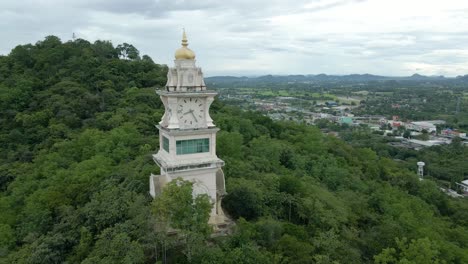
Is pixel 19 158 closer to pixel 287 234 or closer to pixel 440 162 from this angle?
pixel 287 234

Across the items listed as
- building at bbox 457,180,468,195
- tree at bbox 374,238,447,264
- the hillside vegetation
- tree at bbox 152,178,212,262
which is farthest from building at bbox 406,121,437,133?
tree at bbox 152,178,212,262

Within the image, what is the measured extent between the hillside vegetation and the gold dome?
24.7ft

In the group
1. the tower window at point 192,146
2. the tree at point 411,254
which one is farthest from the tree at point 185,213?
the tree at point 411,254

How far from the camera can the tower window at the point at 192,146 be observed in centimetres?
1883

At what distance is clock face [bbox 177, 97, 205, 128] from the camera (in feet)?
61.6

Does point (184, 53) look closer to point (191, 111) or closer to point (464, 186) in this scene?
point (191, 111)

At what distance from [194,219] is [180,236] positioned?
2.12 metres

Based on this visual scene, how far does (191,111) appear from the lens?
19.0 m

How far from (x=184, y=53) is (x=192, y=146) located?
4850mm

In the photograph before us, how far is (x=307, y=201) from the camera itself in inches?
853

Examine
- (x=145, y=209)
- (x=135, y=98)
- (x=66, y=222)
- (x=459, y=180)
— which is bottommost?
(x=459, y=180)

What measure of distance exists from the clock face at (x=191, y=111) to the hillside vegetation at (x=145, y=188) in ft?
15.0

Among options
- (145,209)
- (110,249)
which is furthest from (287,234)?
(110,249)


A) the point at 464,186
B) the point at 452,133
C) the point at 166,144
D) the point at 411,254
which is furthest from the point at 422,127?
the point at 166,144
